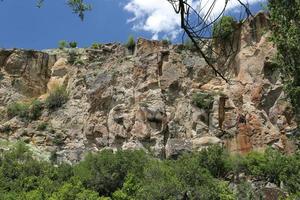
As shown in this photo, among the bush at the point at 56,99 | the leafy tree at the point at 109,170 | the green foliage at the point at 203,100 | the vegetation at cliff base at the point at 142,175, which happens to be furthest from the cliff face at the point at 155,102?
the leafy tree at the point at 109,170

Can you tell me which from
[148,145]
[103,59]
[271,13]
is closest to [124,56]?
[103,59]

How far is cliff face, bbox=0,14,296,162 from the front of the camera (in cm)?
3597

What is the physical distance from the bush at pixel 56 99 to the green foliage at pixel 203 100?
10.1 meters

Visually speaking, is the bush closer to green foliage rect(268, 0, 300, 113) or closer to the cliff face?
the cliff face

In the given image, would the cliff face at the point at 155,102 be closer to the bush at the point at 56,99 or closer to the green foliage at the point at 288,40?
the bush at the point at 56,99

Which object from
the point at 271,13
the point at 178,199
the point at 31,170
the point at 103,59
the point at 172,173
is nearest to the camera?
the point at 271,13

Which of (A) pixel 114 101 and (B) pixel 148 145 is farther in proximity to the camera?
(A) pixel 114 101

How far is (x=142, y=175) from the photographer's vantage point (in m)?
32.4

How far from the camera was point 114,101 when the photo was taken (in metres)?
39.8

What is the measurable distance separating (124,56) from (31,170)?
12241 mm

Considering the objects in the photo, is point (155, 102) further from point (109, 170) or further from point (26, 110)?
point (26, 110)

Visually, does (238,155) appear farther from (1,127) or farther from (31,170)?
(1,127)

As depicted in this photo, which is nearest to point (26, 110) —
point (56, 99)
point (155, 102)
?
point (56, 99)

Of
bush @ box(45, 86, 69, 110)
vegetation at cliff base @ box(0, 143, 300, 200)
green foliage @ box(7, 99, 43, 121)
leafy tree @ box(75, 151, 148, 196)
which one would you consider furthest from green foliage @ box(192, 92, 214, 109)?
green foliage @ box(7, 99, 43, 121)
